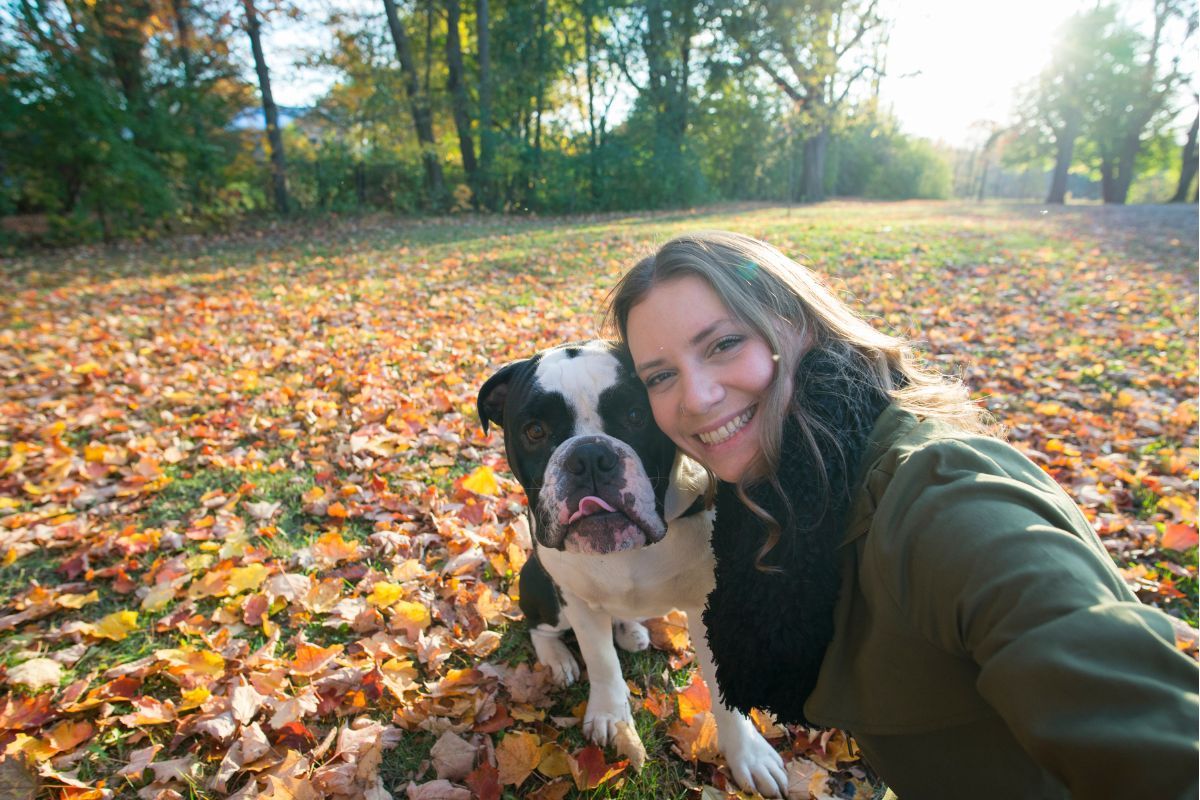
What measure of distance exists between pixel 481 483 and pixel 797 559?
2752 millimetres

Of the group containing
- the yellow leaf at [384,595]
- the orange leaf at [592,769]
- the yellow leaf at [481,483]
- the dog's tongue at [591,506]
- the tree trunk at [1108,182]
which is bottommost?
the orange leaf at [592,769]

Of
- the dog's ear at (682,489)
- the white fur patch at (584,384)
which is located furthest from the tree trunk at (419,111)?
the dog's ear at (682,489)

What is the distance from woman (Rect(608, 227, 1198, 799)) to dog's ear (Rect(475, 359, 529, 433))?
0.50 meters

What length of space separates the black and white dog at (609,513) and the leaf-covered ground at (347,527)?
0.17 m

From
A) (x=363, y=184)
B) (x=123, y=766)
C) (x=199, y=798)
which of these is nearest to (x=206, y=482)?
(x=123, y=766)

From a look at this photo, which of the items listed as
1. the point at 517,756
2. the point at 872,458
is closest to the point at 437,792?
the point at 517,756

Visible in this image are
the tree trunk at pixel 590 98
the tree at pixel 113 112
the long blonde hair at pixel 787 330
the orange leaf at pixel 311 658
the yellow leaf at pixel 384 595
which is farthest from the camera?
the tree trunk at pixel 590 98

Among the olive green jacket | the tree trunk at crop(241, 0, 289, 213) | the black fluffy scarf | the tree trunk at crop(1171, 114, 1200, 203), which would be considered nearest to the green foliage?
the tree trunk at crop(1171, 114, 1200, 203)

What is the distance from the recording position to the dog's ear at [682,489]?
2.09m

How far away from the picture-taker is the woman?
86cm

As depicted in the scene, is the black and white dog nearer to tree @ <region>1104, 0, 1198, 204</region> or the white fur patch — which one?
the white fur patch

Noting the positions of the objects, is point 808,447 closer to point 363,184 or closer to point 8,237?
point 8,237

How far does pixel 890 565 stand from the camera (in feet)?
3.89

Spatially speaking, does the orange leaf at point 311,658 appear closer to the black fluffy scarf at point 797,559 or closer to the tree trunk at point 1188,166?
the black fluffy scarf at point 797,559
